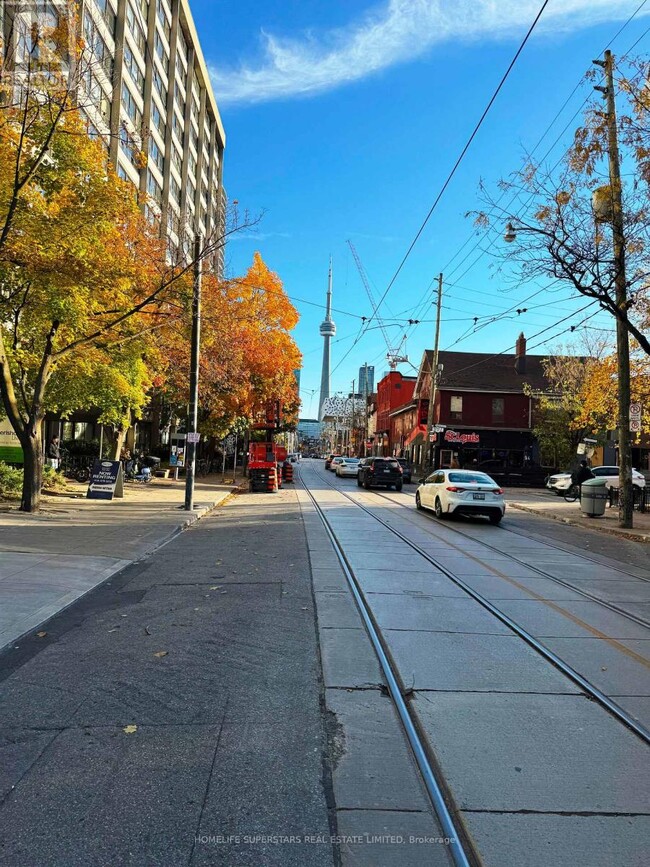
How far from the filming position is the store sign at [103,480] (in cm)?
1984

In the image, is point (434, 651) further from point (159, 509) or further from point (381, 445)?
point (381, 445)

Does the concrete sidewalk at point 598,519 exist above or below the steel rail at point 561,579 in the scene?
above

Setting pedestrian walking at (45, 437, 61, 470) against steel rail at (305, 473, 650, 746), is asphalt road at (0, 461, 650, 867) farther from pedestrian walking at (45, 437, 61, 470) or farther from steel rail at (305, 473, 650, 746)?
pedestrian walking at (45, 437, 61, 470)

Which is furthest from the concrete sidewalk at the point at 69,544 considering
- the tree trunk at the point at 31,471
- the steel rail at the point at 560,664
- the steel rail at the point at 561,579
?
the steel rail at the point at 561,579

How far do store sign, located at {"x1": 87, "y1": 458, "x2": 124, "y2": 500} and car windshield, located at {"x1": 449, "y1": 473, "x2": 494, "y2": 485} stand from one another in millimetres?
10336

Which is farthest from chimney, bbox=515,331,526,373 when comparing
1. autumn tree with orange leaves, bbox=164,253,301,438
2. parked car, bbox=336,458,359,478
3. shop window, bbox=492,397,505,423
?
autumn tree with orange leaves, bbox=164,253,301,438

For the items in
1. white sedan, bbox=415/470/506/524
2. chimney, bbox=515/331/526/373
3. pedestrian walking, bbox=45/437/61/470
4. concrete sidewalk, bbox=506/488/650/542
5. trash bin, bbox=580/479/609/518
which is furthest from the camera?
chimney, bbox=515/331/526/373

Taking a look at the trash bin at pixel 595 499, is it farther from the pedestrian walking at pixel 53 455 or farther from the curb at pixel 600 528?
the pedestrian walking at pixel 53 455

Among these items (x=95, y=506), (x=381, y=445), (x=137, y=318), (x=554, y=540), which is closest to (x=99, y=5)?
(x=137, y=318)

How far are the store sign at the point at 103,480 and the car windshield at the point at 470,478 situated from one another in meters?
10.3

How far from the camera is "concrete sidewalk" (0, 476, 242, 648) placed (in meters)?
7.45

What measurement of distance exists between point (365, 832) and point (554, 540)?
1259 cm

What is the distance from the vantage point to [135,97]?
3747cm

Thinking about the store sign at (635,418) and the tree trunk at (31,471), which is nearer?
the tree trunk at (31,471)
